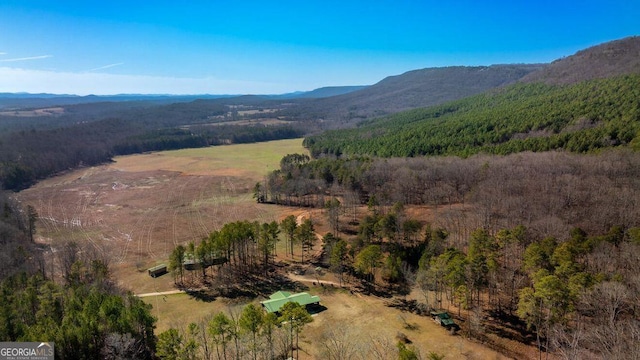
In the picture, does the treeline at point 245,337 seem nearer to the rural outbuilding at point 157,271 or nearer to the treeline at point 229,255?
the treeline at point 229,255

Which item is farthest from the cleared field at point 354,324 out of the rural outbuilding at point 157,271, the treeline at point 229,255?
the rural outbuilding at point 157,271

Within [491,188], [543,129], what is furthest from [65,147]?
[543,129]

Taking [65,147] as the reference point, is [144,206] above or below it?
below

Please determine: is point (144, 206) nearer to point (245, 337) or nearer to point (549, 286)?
point (245, 337)

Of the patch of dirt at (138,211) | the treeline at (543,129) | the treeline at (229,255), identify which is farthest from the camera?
the treeline at (543,129)

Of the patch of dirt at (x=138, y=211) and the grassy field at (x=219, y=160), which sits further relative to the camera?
the grassy field at (x=219, y=160)

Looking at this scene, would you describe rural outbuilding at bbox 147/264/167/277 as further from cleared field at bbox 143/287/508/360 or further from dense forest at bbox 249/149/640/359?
dense forest at bbox 249/149/640/359
